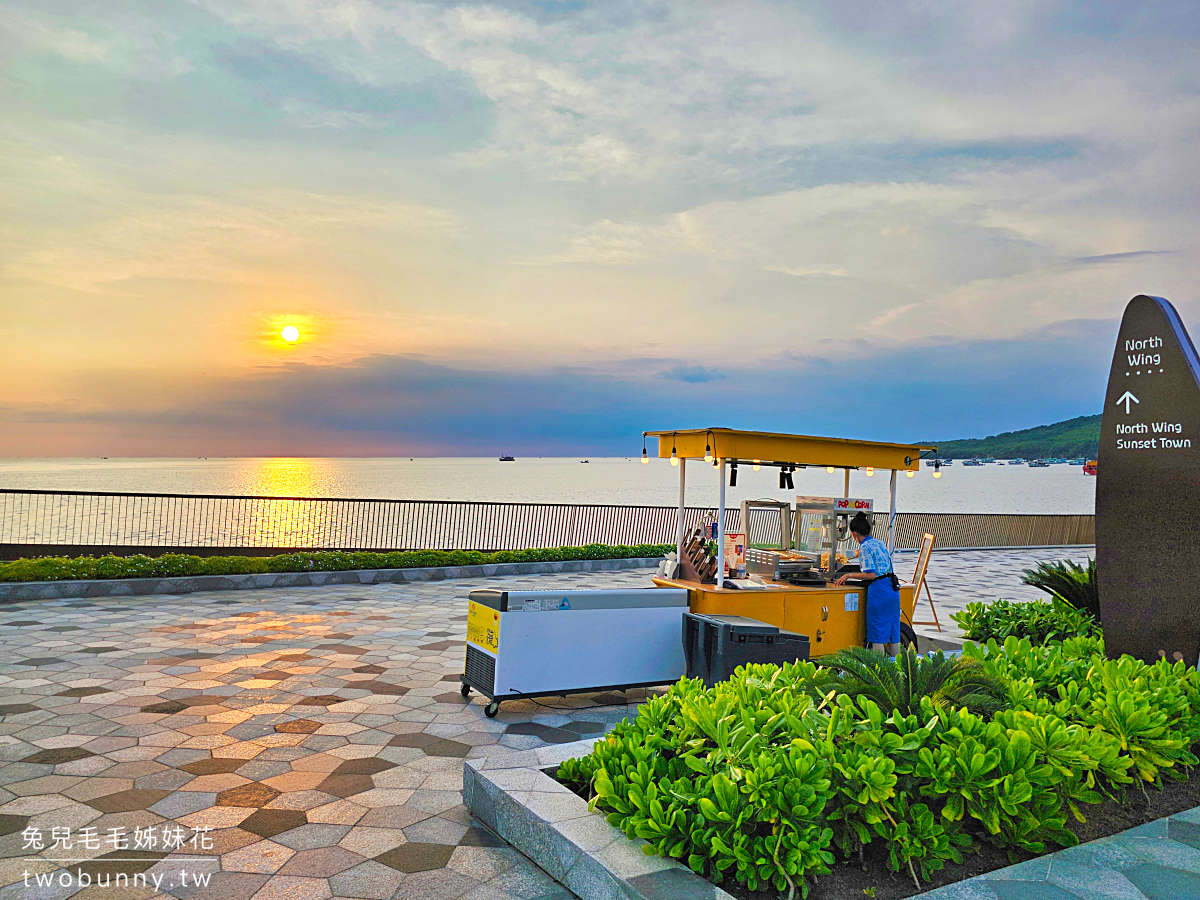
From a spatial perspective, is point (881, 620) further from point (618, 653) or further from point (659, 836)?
point (659, 836)

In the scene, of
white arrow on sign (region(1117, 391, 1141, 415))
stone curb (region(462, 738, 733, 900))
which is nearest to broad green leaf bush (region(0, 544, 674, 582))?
stone curb (region(462, 738, 733, 900))

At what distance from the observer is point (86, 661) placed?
7820 millimetres

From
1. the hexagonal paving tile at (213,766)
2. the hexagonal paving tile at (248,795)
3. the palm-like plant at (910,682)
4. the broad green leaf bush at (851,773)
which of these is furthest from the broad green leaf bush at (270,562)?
the palm-like plant at (910,682)

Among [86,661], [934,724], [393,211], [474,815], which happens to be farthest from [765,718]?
[393,211]

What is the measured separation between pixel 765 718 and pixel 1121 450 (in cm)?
444

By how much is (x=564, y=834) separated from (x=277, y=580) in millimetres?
11595

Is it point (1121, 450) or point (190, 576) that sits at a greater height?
point (1121, 450)

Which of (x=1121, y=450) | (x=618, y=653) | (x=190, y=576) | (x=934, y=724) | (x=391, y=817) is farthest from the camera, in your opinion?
(x=190, y=576)

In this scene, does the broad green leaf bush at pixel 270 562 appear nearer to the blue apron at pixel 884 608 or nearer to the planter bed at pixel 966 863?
the blue apron at pixel 884 608

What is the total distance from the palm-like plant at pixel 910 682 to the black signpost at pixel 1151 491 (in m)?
2.63

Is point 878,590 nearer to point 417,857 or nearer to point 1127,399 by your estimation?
point 1127,399

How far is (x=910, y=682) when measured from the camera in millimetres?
4207

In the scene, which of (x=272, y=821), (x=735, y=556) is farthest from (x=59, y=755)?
(x=735, y=556)

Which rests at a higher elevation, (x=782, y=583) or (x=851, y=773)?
(x=782, y=583)
